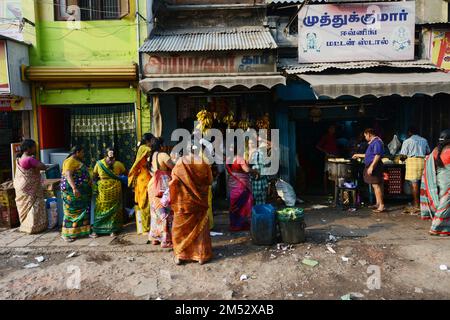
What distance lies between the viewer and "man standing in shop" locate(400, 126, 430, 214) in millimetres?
7875

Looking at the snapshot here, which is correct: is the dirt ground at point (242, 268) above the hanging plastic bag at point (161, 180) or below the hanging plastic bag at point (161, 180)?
below

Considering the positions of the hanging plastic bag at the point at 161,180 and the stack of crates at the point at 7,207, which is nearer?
the hanging plastic bag at the point at 161,180

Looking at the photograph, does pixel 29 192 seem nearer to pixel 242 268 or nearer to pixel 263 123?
pixel 242 268

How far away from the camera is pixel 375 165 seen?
7703mm

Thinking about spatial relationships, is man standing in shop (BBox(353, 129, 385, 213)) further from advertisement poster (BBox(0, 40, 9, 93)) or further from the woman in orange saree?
advertisement poster (BBox(0, 40, 9, 93))

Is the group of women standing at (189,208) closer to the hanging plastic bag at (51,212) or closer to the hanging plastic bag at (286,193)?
the hanging plastic bag at (51,212)

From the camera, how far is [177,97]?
29.6ft

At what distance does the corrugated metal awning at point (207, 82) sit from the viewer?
7.43 meters

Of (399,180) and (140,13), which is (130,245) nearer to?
(140,13)

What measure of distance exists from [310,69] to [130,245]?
5.52 metres

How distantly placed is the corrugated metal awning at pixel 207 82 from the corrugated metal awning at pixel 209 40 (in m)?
0.83

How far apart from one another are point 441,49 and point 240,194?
6.36 meters

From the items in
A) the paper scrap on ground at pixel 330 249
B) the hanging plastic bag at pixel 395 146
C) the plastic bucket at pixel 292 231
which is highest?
the hanging plastic bag at pixel 395 146

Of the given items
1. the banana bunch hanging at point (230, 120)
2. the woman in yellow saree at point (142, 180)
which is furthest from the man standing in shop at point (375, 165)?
A: the woman in yellow saree at point (142, 180)
